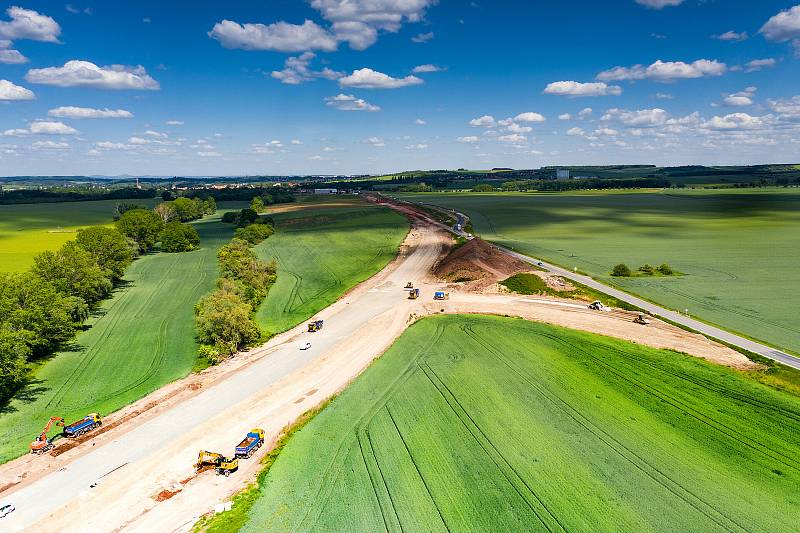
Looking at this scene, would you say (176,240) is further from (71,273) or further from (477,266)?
(477,266)

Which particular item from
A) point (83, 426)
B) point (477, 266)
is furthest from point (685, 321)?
point (83, 426)

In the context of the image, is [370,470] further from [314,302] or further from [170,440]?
[314,302]

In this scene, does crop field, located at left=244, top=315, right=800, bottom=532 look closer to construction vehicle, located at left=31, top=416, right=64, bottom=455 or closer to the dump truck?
the dump truck

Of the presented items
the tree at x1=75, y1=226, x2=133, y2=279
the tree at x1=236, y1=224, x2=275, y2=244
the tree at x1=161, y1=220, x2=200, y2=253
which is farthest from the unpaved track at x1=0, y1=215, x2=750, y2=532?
the tree at x1=161, y1=220, x2=200, y2=253

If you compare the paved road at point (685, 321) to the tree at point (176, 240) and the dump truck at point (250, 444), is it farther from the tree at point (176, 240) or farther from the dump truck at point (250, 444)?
the tree at point (176, 240)

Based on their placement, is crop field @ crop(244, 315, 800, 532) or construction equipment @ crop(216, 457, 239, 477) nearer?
crop field @ crop(244, 315, 800, 532)

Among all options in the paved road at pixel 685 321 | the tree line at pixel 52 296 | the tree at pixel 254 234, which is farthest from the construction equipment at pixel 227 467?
the tree at pixel 254 234
